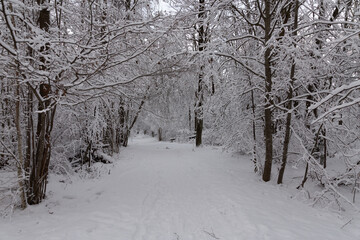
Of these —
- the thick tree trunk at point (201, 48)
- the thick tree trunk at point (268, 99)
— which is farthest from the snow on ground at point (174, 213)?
the thick tree trunk at point (201, 48)

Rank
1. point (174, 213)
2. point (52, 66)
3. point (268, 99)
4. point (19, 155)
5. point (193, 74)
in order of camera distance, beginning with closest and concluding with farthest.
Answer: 1. point (52, 66)
2. point (19, 155)
3. point (174, 213)
4. point (268, 99)
5. point (193, 74)

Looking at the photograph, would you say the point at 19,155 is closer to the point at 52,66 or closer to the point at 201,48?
the point at 52,66

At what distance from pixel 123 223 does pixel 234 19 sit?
628 cm

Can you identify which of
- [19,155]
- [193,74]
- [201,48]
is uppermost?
[201,48]

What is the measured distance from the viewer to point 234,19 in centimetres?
677

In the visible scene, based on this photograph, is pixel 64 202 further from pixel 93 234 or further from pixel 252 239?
pixel 252 239

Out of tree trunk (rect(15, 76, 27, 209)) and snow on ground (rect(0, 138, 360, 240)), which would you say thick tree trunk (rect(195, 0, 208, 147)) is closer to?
snow on ground (rect(0, 138, 360, 240))

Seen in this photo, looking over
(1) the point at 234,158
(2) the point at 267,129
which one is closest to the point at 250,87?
(2) the point at 267,129

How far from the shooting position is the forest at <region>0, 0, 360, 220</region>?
3672mm

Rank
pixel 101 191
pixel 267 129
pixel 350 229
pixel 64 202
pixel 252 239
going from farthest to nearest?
pixel 267 129, pixel 101 191, pixel 64 202, pixel 350 229, pixel 252 239

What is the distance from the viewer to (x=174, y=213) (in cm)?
436

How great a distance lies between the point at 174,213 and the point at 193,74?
360cm

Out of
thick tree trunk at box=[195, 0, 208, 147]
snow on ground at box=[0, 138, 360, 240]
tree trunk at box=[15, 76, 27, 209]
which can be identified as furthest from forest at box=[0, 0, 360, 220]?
snow on ground at box=[0, 138, 360, 240]

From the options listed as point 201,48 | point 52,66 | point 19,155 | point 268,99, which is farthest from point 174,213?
point 201,48
